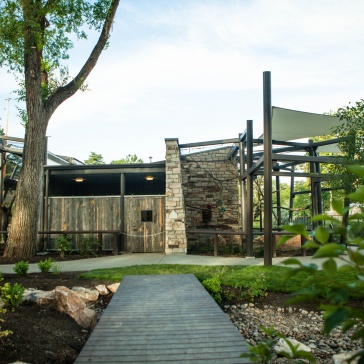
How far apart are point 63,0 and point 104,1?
3.64 feet

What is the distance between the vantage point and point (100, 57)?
10359 mm

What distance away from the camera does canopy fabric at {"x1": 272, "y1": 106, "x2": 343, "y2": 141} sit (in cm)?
845

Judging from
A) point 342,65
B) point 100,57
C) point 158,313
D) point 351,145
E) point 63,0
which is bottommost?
point 158,313

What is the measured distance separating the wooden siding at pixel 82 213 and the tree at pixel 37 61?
1586 millimetres

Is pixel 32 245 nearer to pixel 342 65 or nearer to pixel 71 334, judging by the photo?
pixel 71 334

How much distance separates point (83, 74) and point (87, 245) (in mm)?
4991

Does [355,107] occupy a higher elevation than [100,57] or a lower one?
lower

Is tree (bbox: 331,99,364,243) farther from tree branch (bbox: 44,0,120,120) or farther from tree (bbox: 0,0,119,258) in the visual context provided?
tree (bbox: 0,0,119,258)

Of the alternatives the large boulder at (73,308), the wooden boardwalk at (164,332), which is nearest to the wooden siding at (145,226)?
the wooden boardwalk at (164,332)

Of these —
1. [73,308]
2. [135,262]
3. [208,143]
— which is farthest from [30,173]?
[73,308]

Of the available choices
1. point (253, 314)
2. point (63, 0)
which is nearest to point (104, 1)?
point (63, 0)

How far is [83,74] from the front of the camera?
33.1 ft

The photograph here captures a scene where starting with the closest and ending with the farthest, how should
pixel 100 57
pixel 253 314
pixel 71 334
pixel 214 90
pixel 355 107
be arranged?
1. pixel 71 334
2. pixel 253 314
3. pixel 355 107
4. pixel 100 57
5. pixel 214 90

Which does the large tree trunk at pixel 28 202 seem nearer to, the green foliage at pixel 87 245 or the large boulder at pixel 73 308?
the green foliage at pixel 87 245
